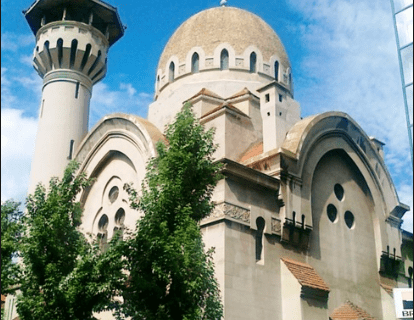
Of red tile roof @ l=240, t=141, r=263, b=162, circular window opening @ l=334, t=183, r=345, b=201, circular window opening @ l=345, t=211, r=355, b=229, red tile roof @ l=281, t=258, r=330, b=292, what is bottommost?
red tile roof @ l=281, t=258, r=330, b=292

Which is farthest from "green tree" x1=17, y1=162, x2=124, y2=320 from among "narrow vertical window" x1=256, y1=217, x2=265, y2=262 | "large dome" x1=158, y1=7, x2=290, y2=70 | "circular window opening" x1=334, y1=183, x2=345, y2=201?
"large dome" x1=158, y1=7, x2=290, y2=70

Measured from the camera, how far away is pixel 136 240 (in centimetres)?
1384

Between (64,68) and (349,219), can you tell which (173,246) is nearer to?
(349,219)

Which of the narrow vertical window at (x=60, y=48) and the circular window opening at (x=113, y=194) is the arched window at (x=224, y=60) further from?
the circular window opening at (x=113, y=194)

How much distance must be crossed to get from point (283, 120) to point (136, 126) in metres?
5.76

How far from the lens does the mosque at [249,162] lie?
64.2ft

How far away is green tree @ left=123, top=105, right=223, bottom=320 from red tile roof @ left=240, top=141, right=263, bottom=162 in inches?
302

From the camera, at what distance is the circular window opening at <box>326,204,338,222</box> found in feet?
76.2

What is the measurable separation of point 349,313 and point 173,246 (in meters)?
10.3

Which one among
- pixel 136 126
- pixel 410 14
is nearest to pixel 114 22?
pixel 136 126

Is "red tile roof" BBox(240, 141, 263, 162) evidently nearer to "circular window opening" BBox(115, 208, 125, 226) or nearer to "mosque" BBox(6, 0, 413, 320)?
"mosque" BBox(6, 0, 413, 320)

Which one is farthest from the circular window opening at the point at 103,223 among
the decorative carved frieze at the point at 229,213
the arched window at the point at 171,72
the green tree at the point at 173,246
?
the green tree at the point at 173,246

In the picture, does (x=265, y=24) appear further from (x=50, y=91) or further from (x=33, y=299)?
(x=33, y=299)

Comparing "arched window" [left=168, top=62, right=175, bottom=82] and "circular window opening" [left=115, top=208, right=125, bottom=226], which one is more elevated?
"arched window" [left=168, top=62, right=175, bottom=82]
